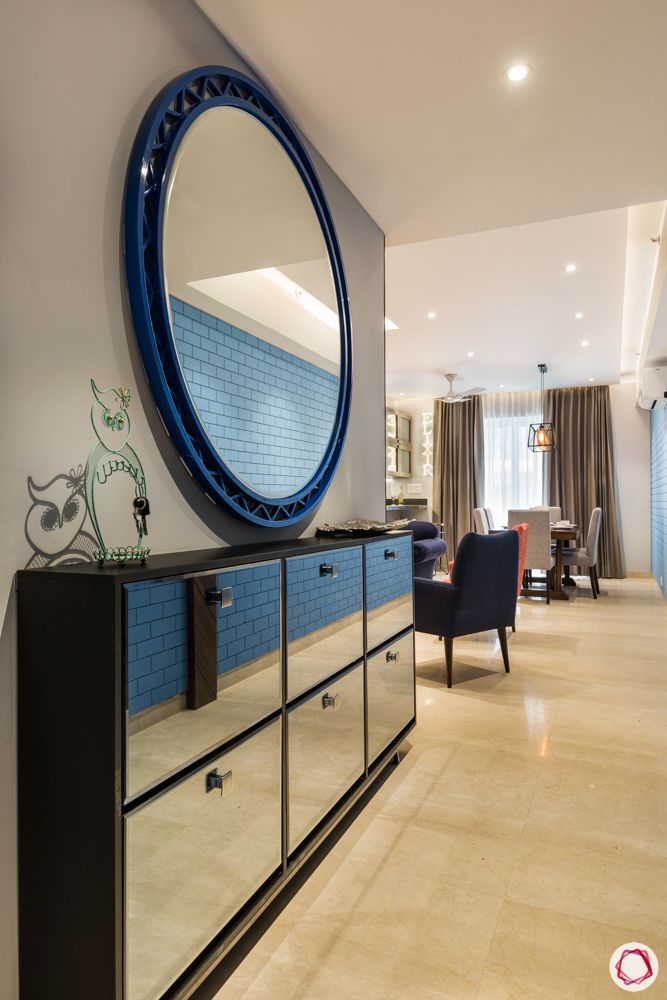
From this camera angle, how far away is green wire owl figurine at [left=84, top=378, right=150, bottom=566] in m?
1.29

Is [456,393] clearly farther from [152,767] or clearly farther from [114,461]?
[152,767]

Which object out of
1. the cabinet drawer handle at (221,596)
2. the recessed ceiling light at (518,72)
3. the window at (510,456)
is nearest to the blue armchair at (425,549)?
the recessed ceiling light at (518,72)

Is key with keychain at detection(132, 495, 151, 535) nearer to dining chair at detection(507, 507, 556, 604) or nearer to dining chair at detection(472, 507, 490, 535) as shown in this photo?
dining chair at detection(507, 507, 556, 604)

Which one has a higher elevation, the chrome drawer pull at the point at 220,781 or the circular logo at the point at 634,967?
the chrome drawer pull at the point at 220,781

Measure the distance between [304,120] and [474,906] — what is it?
258 centimetres

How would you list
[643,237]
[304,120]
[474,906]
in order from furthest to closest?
[643,237], [304,120], [474,906]

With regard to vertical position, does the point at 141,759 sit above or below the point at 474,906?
above

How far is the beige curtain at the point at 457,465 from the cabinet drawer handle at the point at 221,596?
838 centimetres

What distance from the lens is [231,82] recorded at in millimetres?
1888

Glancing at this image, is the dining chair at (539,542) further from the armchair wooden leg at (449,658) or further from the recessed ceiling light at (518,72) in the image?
the recessed ceiling light at (518,72)

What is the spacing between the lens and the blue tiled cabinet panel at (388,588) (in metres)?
2.27

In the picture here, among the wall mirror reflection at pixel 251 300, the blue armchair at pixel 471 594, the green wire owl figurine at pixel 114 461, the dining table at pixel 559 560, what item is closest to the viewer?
the green wire owl figurine at pixel 114 461

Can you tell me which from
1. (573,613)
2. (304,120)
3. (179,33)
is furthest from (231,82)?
(573,613)

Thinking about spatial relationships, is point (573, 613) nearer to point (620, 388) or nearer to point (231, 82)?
point (620, 388)
